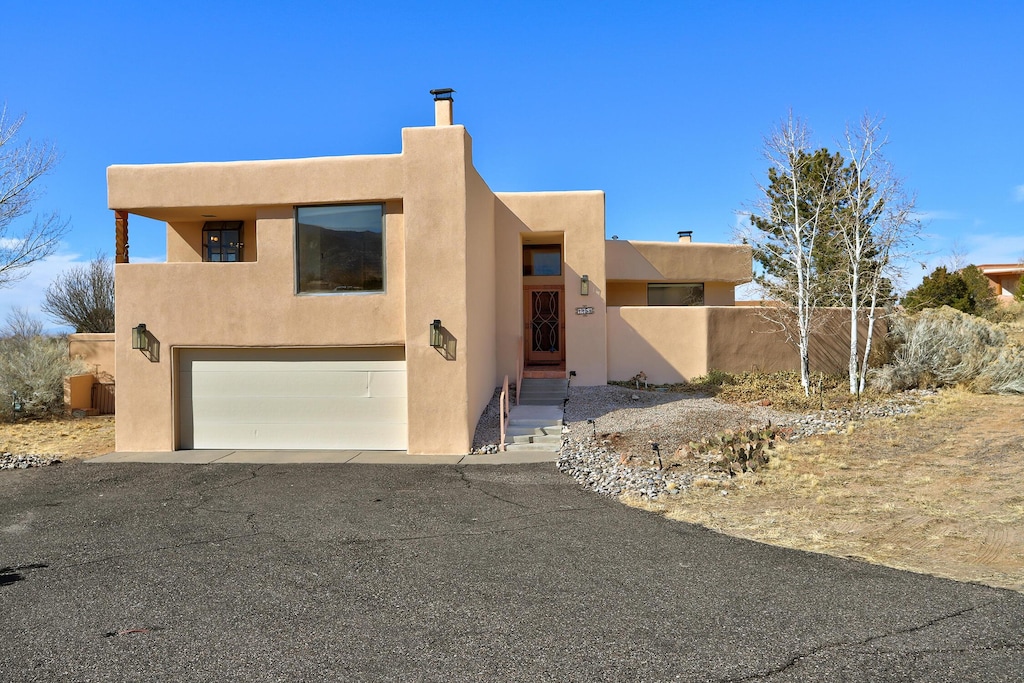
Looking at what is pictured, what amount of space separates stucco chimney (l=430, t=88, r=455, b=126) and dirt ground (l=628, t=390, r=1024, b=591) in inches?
302

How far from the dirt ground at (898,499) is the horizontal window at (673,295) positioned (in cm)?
1071

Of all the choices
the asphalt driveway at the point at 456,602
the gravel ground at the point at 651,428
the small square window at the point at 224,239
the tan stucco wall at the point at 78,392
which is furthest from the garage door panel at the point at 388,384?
the tan stucco wall at the point at 78,392

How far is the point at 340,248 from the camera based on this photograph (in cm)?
1256

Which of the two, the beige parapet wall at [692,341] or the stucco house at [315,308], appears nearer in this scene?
the stucco house at [315,308]

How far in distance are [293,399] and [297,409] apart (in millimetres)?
198

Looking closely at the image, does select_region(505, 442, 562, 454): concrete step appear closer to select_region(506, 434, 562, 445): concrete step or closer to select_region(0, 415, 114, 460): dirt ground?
select_region(506, 434, 562, 445): concrete step

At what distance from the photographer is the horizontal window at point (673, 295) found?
22203mm

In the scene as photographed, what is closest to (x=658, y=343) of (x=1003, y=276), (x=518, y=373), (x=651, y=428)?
(x=518, y=373)

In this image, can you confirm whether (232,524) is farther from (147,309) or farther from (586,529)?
(147,309)

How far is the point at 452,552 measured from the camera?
264 inches

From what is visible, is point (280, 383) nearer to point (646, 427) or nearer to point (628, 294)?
point (646, 427)

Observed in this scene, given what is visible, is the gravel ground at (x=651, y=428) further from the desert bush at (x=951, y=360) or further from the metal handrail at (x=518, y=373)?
the metal handrail at (x=518, y=373)

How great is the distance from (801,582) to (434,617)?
295cm

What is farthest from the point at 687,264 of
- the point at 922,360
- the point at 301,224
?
the point at 301,224
